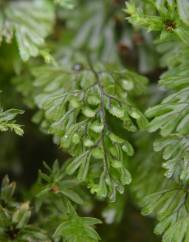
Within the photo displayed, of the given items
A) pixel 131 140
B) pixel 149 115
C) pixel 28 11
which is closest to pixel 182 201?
pixel 149 115

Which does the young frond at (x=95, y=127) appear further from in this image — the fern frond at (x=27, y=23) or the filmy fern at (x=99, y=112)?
the fern frond at (x=27, y=23)

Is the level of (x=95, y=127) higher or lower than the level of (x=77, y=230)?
higher

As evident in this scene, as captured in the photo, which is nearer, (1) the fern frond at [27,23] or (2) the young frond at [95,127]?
(2) the young frond at [95,127]

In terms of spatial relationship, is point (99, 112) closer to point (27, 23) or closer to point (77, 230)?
point (77, 230)

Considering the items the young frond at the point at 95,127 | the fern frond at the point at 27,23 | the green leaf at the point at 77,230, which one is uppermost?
the fern frond at the point at 27,23

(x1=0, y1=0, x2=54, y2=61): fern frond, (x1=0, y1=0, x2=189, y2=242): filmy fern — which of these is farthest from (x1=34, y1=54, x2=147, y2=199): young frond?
(x1=0, y1=0, x2=54, y2=61): fern frond

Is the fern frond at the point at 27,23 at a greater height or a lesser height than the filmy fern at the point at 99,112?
greater

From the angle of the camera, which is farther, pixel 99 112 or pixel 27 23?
pixel 27 23

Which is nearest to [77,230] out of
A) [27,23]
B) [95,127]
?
[95,127]

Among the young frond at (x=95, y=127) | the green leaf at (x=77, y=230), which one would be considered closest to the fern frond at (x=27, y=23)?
the young frond at (x=95, y=127)

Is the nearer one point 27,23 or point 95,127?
point 95,127

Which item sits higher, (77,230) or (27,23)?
(27,23)
